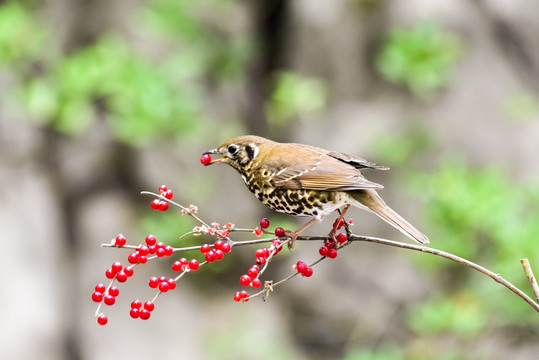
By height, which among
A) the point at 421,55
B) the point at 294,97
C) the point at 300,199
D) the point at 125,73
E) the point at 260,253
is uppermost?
the point at 421,55

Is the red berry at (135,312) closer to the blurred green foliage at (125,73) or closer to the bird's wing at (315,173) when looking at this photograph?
the bird's wing at (315,173)

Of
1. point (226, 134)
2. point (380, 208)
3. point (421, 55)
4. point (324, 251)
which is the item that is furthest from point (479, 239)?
point (324, 251)

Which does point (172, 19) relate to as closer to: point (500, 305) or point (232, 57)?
point (232, 57)

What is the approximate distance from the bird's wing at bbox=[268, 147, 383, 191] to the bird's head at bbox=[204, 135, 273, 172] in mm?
66

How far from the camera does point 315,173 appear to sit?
1.73m

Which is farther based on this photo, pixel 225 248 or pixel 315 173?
pixel 315 173

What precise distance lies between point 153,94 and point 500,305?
2200 millimetres

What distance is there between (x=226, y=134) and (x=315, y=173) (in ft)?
9.75

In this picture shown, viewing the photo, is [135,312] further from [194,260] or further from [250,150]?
[250,150]

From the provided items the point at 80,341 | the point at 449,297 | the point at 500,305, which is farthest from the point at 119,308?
the point at 500,305

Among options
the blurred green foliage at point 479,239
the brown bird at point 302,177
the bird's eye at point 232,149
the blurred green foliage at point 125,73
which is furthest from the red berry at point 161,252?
the blurred green foliage at point 125,73

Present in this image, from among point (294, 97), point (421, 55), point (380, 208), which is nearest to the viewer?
point (380, 208)

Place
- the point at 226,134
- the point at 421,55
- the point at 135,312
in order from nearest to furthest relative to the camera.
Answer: the point at 135,312 < the point at 421,55 < the point at 226,134

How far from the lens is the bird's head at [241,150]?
180cm
